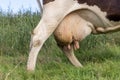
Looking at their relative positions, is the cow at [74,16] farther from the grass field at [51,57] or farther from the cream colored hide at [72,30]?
the grass field at [51,57]

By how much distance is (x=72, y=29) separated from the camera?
27.6 feet

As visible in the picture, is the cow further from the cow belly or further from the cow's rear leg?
the cow's rear leg

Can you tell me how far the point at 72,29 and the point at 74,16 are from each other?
0.24 m

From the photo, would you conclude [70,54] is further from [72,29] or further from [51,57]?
[72,29]

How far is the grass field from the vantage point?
7.06 metres

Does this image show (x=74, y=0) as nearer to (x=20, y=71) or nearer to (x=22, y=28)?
(x=20, y=71)

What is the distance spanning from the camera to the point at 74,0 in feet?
26.2

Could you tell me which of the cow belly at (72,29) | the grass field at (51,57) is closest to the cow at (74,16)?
the cow belly at (72,29)

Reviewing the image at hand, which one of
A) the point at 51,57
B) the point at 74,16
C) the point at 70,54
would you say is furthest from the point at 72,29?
the point at 51,57

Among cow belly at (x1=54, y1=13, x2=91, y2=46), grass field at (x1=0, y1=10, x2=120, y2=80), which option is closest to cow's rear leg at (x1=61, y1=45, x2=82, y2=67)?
grass field at (x1=0, y1=10, x2=120, y2=80)

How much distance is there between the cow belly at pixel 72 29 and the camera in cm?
829

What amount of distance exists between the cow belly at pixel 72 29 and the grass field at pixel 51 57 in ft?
1.46

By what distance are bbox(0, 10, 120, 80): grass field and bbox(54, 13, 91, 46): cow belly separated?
1.46 ft

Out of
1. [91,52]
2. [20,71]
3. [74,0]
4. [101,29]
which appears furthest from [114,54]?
[20,71]
